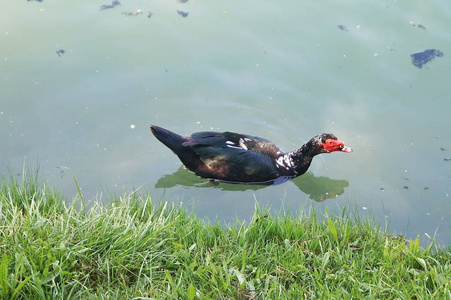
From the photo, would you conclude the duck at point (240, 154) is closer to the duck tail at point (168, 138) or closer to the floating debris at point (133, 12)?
the duck tail at point (168, 138)

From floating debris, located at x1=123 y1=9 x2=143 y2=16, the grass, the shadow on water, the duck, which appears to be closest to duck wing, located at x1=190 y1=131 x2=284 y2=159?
the duck

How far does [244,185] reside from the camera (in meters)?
5.98

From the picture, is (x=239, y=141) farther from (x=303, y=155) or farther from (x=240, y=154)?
(x=303, y=155)

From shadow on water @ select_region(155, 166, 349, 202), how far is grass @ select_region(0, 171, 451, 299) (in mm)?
1406

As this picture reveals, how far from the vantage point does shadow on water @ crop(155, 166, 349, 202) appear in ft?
19.4

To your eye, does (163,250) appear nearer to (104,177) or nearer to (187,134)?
(104,177)

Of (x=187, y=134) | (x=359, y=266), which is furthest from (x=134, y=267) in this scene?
(x=187, y=134)

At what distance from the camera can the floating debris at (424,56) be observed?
24.3 feet

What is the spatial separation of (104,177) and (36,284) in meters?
2.44

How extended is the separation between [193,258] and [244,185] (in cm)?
203

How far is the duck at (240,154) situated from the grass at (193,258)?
141 cm

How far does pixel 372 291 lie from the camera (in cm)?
379

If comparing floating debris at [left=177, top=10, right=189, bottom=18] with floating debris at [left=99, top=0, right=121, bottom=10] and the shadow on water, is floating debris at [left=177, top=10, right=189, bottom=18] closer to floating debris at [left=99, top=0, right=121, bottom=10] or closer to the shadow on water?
floating debris at [left=99, top=0, right=121, bottom=10]

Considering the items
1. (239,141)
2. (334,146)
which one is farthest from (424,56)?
(239,141)
